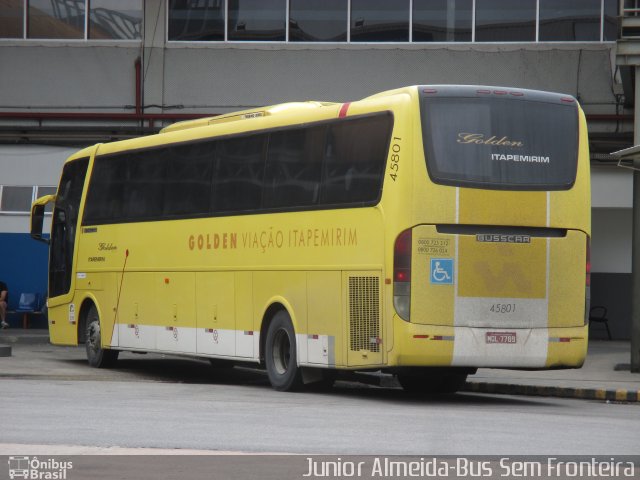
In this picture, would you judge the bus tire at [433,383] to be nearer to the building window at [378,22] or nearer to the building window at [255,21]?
the building window at [378,22]

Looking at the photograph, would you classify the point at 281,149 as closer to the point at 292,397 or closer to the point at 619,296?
the point at 292,397

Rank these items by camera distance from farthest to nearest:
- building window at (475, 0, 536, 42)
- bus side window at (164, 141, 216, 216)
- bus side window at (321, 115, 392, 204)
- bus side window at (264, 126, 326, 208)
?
building window at (475, 0, 536, 42)
bus side window at (164, 141, 216, 216)
bus side window at (264, 126, 326, 208)
bus side window at (321, 115, 392, 204)

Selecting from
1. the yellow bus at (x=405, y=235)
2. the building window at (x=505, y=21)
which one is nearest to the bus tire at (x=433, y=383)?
the yellow bus at (x=405, y=235)

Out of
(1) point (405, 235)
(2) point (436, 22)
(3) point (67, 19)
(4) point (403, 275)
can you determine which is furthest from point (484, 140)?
(3) point (67, 19)

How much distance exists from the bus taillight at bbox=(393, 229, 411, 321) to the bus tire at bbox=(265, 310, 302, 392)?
225 centimetres

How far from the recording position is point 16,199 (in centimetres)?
3241

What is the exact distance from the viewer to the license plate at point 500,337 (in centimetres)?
1569

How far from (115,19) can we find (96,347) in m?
11.9

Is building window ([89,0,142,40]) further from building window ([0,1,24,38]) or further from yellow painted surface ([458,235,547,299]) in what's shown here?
yellow painted surface ([458,235,547,299])

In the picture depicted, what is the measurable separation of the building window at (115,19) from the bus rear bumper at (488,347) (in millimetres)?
18059

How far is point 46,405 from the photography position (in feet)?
45.3

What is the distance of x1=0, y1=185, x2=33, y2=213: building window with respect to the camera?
3225cm

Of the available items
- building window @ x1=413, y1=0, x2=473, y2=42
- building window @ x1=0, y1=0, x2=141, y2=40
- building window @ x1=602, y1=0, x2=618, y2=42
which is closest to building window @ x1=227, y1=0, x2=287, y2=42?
building window @ x1=0, y1=0, x2=141, y2=40

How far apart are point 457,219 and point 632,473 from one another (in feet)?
21.4
